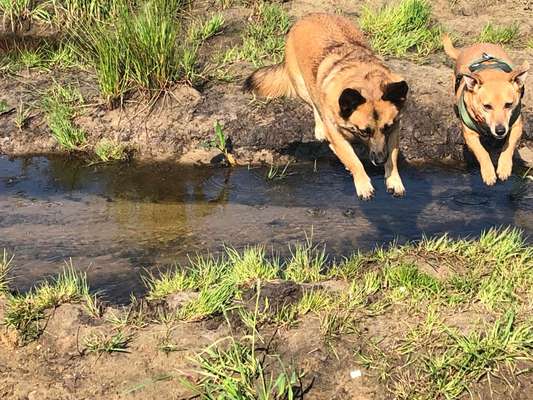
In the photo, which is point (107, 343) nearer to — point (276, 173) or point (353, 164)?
point (353, 164)

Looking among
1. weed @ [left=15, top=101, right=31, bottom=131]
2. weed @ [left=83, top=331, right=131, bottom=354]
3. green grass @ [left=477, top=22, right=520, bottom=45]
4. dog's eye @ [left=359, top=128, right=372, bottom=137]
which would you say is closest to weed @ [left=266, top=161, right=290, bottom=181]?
dog's eye @ [left=359, top=128, right=372, bottom=137]

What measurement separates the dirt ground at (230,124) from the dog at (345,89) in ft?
1.00

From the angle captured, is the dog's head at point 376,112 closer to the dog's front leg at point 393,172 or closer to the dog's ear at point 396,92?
the dog's ear at point 396,92

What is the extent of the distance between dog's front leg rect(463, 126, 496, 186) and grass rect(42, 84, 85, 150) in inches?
143

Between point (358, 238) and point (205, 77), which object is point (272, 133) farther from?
point (358, 238)

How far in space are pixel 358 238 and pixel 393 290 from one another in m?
1.23

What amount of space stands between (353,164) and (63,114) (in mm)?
3200

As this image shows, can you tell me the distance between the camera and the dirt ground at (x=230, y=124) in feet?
22.7

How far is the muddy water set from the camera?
4.95m

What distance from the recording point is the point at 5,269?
14.6 feet

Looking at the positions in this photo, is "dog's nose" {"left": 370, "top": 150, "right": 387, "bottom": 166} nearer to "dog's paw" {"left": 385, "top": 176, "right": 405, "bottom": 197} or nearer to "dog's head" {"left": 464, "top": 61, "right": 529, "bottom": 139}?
"dog's paw" {"left": 385, "top": 176, "right": 405, "bottom": 197}

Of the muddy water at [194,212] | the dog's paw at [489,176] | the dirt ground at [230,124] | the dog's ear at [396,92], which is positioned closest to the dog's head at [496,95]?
the dog's paw at [489,176]

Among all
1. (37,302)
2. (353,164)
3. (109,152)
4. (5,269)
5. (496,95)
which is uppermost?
(496,95)

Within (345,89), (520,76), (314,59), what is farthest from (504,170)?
(314,59)
